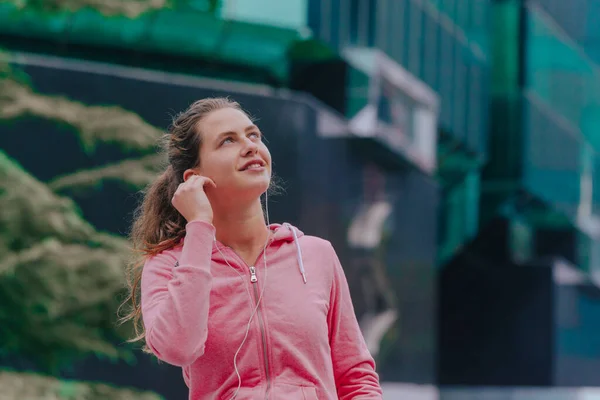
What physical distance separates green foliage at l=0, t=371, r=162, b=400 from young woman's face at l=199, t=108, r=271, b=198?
8.33m

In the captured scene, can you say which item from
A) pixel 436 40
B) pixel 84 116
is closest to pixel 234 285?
pixel 84 116

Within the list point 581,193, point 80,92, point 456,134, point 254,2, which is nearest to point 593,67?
point 581,193

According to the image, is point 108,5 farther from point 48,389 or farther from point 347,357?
point 347,357

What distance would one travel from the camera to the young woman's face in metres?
2.60

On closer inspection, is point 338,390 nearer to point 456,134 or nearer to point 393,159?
point 393,159

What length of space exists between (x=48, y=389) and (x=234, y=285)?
28.0 feet

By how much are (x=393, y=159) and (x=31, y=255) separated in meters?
5.90

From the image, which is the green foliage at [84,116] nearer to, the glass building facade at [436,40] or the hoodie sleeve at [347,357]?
the glass building facade at [436,40]

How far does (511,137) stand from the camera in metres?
22.3

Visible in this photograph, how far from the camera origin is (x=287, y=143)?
1212cm

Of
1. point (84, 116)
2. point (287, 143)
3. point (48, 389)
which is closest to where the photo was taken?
point (48, 389)

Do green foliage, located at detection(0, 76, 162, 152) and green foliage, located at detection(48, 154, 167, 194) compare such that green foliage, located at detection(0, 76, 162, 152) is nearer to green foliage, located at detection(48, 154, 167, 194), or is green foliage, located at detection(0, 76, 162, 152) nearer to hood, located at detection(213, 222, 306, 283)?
green foliage, located at detection(48, 154, 167, 194)

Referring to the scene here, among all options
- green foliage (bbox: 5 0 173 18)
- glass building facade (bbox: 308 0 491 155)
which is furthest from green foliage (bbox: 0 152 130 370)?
glass building facade (bbox: 308 0 491 155)

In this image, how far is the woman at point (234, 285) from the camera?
7.99 feet
